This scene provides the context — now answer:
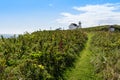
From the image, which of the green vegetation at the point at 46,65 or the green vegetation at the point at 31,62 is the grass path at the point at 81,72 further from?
the green vegetation at the point at 31,62

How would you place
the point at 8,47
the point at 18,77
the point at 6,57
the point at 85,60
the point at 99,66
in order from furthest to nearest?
the point at 85,60 < the point at 99,66 < the point at 8,47 < the point at 6,57 < the point at 18,77

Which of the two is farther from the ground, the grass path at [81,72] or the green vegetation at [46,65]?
the green vegetation at [46,65]

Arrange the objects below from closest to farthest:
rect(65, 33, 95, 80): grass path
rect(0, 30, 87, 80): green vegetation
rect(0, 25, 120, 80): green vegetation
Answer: rect(0, 30, 87, 80): green vegetation
rect(0, 25, 120, 80): green vegetation
rect(65, 33, 95, 80): grass path

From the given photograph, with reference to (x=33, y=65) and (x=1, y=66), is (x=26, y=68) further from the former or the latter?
(x=1, y=66)

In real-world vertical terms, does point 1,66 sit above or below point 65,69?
above

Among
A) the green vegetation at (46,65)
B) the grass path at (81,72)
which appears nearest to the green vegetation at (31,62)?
the green vegetation at (46,65)

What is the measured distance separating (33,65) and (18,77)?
6.33 ft

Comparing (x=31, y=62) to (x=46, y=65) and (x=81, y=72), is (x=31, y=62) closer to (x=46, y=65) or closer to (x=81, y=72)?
(x=46, y=65)

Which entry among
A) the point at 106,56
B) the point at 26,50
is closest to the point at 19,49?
the point at 26,50

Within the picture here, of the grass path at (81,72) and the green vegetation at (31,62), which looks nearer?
the green vegetation at (31,62)

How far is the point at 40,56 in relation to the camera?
15141 millimetres

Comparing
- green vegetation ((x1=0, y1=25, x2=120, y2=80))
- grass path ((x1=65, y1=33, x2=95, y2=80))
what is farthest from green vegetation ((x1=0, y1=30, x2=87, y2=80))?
grass path ((x1=65, y1=33, x2=95, y2=80))

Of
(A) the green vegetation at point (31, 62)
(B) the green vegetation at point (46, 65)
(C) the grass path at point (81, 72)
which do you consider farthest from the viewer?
(C) the grass path at point (81, 72)

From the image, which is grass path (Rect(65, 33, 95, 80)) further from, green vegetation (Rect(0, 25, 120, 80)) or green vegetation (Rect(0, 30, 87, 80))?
green vegetation (Rect(0, 30, 87, 80))
